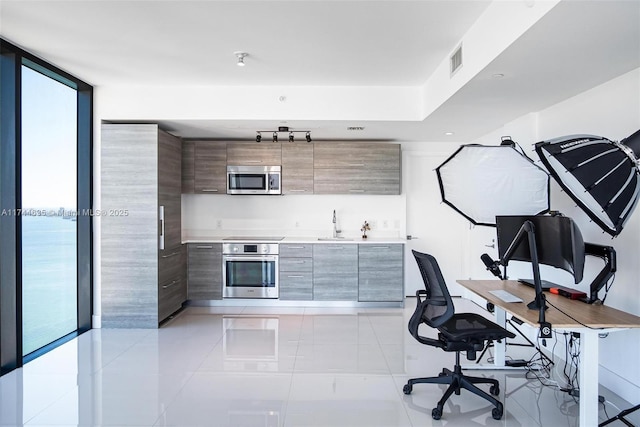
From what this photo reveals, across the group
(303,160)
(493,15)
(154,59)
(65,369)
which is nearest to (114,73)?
(154,59)

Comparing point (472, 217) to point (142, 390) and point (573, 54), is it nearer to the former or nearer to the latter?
point (573, 54)

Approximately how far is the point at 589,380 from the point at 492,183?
1660 mm

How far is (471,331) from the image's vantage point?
8.43 ft

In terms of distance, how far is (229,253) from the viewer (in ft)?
17.0

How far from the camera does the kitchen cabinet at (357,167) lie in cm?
533

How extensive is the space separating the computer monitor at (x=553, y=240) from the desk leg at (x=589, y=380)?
1.38 ft

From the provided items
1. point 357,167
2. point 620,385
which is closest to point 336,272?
point 357,167

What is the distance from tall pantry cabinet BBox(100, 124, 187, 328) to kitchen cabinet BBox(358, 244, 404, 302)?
8.53ft

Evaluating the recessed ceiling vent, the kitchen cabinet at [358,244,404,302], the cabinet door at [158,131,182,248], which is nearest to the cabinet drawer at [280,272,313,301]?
the kitchen cabinet at [358,244,404,302]

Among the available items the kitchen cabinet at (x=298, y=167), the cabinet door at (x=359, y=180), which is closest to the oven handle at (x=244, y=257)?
the kitchen cabinet at (x=298, y=167)

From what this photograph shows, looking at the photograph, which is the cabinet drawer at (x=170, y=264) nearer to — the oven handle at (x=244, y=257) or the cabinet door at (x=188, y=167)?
the oven handle at (x=244, y=257)

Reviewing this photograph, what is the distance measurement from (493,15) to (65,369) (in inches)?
172

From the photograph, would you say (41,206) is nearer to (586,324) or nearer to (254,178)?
(254,178)

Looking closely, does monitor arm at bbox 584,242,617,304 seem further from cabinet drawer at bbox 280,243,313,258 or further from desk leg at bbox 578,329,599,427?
cabinet drawer at bbox 280,243,313,258
